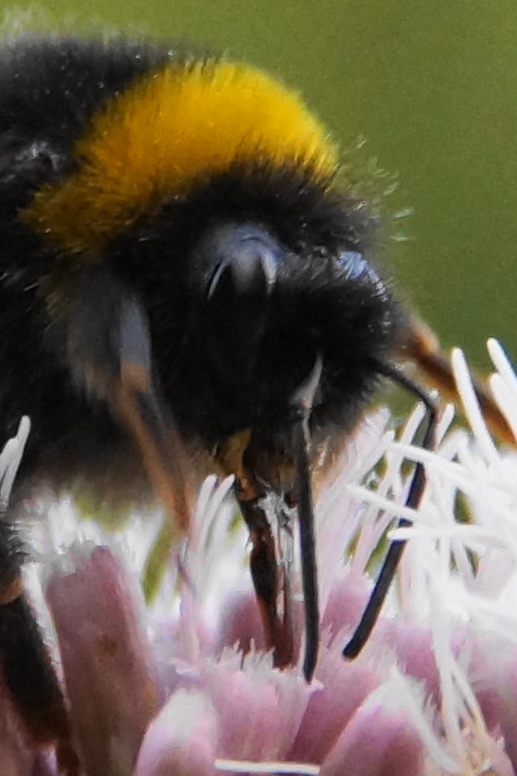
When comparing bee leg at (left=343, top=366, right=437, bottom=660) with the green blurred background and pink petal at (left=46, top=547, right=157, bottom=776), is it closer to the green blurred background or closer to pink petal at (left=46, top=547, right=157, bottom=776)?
pink petal at (left=46, top=547, right=157, bottom=776)

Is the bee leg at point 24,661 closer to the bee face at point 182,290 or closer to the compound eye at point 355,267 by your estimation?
the bee face at point 182,290

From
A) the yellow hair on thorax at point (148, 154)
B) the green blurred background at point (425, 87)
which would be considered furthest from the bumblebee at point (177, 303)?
the green blurred background at point (425, 87)

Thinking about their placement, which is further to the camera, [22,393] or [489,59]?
[489,59]

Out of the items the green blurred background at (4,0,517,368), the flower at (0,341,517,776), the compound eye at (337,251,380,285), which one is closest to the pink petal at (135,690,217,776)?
the flower at (0,341,517,776)

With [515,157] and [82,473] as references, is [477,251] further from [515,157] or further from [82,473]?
[82,473]

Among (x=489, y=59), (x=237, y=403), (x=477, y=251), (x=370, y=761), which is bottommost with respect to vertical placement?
(x=370, y=761)

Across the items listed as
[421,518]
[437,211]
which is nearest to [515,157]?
[437,211]
